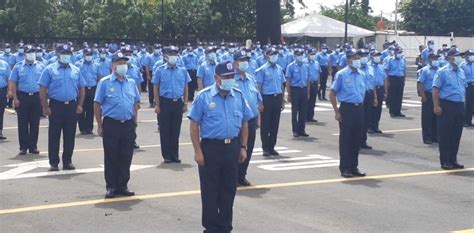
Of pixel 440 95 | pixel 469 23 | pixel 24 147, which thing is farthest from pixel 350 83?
pixel 469 23

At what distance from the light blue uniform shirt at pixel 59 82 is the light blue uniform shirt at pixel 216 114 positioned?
4821 mm

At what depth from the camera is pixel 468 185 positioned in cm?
1119

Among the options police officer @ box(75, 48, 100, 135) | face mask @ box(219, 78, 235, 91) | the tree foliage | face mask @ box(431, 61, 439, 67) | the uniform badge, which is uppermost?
the tree foliage

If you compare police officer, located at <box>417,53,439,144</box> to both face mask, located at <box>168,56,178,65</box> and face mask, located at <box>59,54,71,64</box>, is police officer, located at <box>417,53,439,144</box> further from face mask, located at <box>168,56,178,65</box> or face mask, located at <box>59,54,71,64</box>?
face mask, located at <box>59,54,71,64</box>

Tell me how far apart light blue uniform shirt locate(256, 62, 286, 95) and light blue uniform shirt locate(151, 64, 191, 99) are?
1596 millimetres

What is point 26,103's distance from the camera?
14.2 metres

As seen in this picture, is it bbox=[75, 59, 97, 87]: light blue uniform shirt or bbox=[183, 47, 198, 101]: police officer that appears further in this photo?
bbox=[183, 47, 198, 101]: police officer

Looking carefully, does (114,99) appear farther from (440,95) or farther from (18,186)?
(440,95)

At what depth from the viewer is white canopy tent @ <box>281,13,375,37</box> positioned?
147 feet

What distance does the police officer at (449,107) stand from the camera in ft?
41.1

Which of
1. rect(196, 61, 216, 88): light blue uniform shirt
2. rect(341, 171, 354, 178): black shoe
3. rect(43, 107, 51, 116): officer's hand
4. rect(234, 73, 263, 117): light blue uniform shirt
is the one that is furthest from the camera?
rect(196, 61, 216, 88): light blue uniform shirt

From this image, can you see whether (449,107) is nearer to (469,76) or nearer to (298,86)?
(298,86)

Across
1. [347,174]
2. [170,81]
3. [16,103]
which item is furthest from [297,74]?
[16,103]

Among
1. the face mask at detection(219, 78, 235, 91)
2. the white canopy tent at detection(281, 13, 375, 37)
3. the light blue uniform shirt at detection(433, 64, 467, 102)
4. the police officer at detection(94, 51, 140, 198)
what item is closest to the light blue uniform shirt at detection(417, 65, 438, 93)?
the light blue uniform shirt at detection(433, 64, 467, 102)
